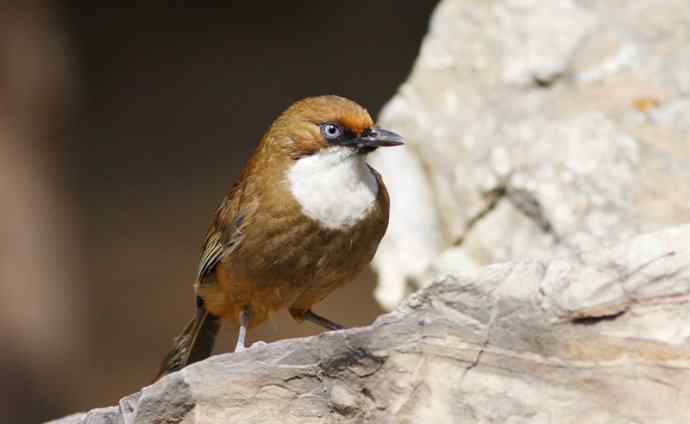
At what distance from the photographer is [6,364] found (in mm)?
8312

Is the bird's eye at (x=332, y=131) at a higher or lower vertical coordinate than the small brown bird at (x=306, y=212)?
higher

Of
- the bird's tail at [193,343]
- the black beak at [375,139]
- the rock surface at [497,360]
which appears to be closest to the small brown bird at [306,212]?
the black beak at [375,139]

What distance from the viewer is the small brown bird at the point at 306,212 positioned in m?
4.39

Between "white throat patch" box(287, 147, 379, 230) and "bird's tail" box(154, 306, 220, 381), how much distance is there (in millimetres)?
905

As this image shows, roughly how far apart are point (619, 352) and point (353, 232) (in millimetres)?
1432

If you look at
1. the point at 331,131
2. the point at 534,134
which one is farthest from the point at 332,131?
the point at 534,134

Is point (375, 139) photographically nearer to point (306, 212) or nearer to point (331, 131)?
point (331, 131)

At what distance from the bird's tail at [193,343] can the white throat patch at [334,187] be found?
2.97 ft

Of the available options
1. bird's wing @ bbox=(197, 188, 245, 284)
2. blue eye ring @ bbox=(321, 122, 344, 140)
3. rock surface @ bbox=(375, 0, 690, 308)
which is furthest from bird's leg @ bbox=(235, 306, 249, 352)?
rock surface @ bbox=(375, 0, 690, 308)

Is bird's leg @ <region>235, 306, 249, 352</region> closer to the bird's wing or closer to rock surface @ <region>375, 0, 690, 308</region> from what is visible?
the bird's wing

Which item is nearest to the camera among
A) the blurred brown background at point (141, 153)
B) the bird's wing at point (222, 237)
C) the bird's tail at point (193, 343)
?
the bird's wing at point (222, 237)

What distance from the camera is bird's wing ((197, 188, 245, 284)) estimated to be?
462 cm

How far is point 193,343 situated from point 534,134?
179 cm

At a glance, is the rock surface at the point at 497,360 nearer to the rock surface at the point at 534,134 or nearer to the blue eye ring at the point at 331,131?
the blue eye ring at the point at 331,131
